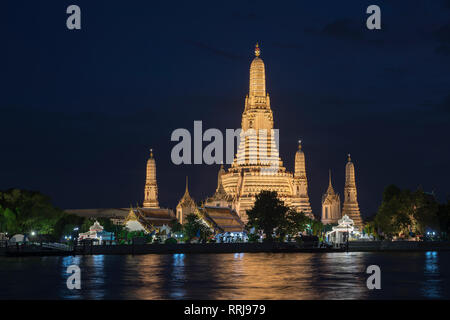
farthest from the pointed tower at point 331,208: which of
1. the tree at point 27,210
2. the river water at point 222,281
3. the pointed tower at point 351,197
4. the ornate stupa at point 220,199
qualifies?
the river water at point 222,281

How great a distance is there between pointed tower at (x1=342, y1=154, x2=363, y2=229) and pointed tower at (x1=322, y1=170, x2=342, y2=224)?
175 centimetres

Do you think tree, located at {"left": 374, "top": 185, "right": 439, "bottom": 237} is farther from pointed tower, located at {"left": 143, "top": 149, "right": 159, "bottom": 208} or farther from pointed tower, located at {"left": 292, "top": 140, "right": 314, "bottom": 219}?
pointed tower, located at {"left": 143, "top": 149, "right": 159, "bottom": 208}

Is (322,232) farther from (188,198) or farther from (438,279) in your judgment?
(438,279)

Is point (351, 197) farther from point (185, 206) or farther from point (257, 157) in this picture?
→ point (185, 206)

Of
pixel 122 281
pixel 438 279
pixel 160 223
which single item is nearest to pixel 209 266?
pixel 122 281

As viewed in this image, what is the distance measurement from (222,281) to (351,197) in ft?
334

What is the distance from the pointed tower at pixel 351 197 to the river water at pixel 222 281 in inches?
3310

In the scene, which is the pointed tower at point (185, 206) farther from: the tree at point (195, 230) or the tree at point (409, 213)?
the tree at point (409, 213)

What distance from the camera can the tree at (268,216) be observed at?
89.2 m

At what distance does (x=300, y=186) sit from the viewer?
12694 cm

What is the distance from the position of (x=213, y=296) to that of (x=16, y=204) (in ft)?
171

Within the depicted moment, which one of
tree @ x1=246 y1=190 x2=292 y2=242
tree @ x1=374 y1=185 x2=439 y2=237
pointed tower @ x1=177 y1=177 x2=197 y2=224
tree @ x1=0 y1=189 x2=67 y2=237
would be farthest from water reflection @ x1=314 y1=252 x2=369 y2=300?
pointed tower @ x1=177 y1=177 x2=197 y2=224

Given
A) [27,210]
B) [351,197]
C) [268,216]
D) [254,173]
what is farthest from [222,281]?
[351,197]
